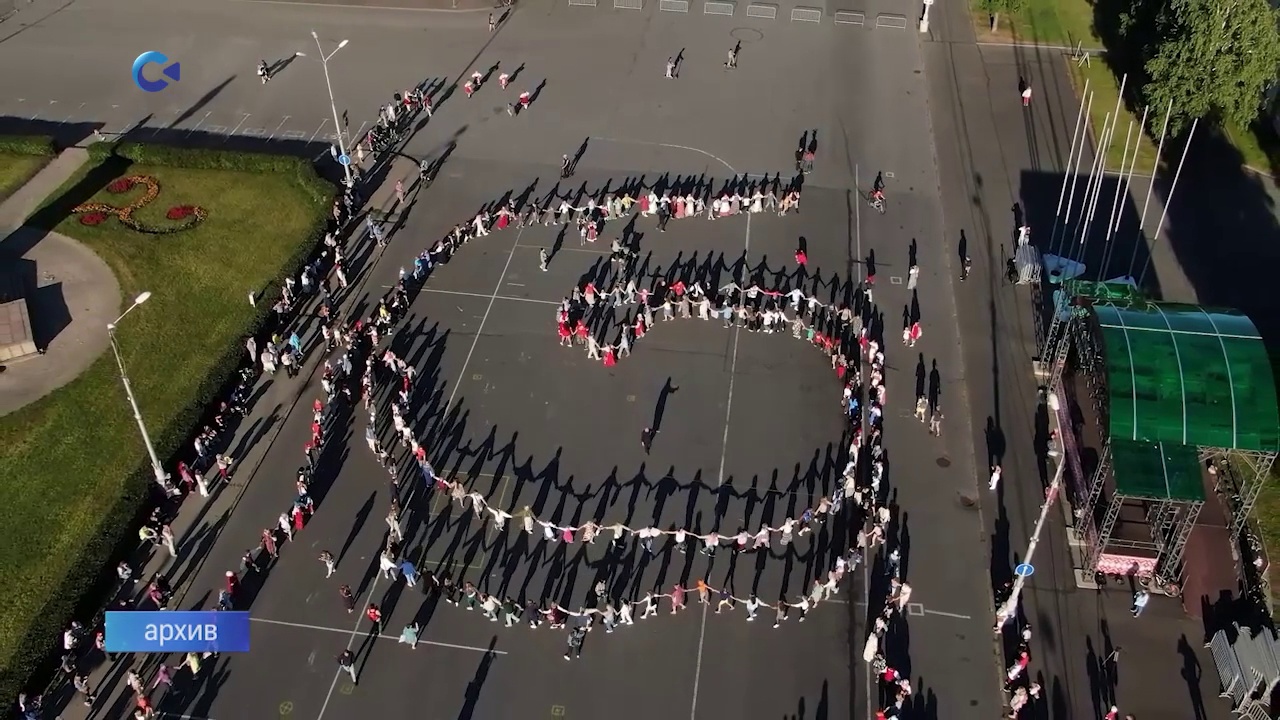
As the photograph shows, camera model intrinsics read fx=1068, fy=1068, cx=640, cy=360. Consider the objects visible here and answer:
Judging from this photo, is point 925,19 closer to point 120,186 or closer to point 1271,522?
point 1271,522

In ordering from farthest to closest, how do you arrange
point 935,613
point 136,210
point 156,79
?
point 156,79, point 136,210, point 935,613

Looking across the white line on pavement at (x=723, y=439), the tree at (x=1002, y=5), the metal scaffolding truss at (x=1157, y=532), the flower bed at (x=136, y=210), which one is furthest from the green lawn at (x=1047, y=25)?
the flower bed at (x=136, y=210)

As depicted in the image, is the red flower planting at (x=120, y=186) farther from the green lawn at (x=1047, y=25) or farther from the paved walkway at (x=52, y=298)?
the green lawn at (x=1047, y=25)

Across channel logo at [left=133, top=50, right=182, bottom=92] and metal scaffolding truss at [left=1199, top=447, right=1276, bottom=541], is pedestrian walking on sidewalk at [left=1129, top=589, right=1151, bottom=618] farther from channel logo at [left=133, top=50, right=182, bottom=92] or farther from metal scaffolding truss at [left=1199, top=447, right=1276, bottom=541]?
channel logo at [left=133, top=50, right=182, bottom=92]

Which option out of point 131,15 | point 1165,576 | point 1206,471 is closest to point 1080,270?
point 1206,471
